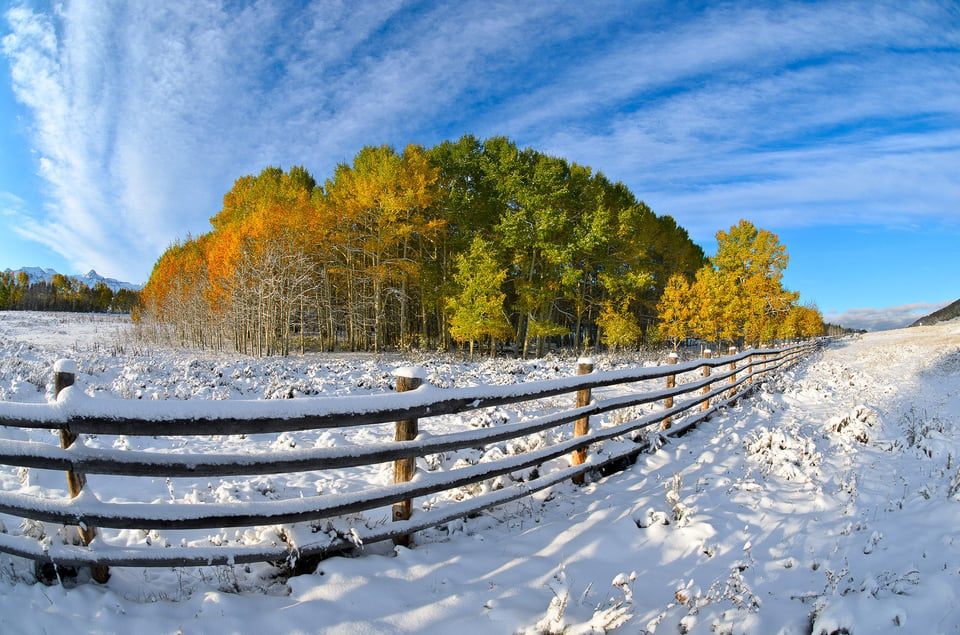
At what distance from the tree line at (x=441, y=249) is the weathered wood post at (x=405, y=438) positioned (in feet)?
64.6

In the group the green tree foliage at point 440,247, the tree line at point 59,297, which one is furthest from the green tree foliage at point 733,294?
the tree line at point 59,297

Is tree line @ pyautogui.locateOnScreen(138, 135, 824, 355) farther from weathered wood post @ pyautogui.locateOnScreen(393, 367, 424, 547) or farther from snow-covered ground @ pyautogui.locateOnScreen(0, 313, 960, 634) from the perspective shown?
weathered wood post @ pyautogui.locateOnScreen(393, 367, 424, 547)

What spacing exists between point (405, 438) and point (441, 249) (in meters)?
27.7

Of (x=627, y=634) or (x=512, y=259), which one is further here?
(x=512, y=259)

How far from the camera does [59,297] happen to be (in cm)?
11900

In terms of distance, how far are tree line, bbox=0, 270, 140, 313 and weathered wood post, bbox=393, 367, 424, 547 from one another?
118156 mm

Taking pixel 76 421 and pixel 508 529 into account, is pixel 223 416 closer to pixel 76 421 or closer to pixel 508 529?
pixel 76 421

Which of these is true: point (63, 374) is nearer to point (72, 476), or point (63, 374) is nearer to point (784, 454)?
point (72, 476)

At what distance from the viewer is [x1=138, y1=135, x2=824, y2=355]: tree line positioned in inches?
995

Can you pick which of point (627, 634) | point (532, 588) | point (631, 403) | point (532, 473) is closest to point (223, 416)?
point (532, 588)

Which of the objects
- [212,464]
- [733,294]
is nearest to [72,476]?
[212,464]

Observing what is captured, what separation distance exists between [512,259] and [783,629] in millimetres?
26433

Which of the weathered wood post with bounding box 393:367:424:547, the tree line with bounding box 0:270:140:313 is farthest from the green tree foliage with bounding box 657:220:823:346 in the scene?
the tree line with bounding box 0:270:140:313

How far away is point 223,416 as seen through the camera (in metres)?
2.89
